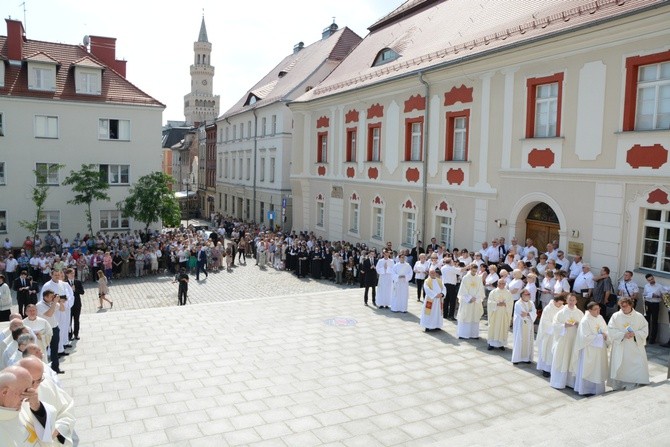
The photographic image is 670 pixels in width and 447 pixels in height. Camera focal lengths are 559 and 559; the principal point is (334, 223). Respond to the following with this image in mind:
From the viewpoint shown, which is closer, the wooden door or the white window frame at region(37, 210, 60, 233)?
the wooden door

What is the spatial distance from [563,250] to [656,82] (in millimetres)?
4882

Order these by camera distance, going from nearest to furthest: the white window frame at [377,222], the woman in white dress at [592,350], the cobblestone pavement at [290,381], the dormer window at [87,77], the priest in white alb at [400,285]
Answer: the cobblestone pavement at [290,381] → the woman in white dress at [592,350] → the priest in white alb at [400,285] → the white window frame at [377,222] → the dormer window at [87,77]

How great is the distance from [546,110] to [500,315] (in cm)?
745

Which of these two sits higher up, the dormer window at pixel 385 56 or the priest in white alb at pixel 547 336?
the dormer window at pixel 385 56

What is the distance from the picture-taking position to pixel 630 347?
31.6 feet

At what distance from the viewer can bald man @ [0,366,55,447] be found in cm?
457

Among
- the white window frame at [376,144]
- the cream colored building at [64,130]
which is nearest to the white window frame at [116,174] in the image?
the cream colored building at [64,130]

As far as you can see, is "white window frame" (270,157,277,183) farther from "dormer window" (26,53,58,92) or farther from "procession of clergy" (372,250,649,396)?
"procession of clergy" (372,250,649,396)

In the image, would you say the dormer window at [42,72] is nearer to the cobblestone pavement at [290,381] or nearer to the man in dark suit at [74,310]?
the cobblestone pavement at [290,381]

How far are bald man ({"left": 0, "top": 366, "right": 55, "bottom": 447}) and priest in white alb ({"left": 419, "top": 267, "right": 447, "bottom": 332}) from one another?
9.73 m

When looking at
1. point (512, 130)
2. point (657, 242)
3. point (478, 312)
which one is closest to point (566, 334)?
point (478, 312)

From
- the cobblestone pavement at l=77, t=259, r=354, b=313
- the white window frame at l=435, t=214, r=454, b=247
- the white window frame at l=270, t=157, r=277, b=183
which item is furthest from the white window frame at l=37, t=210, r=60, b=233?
the white window frame at l=435, t=214, r=454, b=247

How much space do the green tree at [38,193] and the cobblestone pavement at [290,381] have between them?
52.8 ft

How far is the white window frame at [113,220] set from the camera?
3338cm
